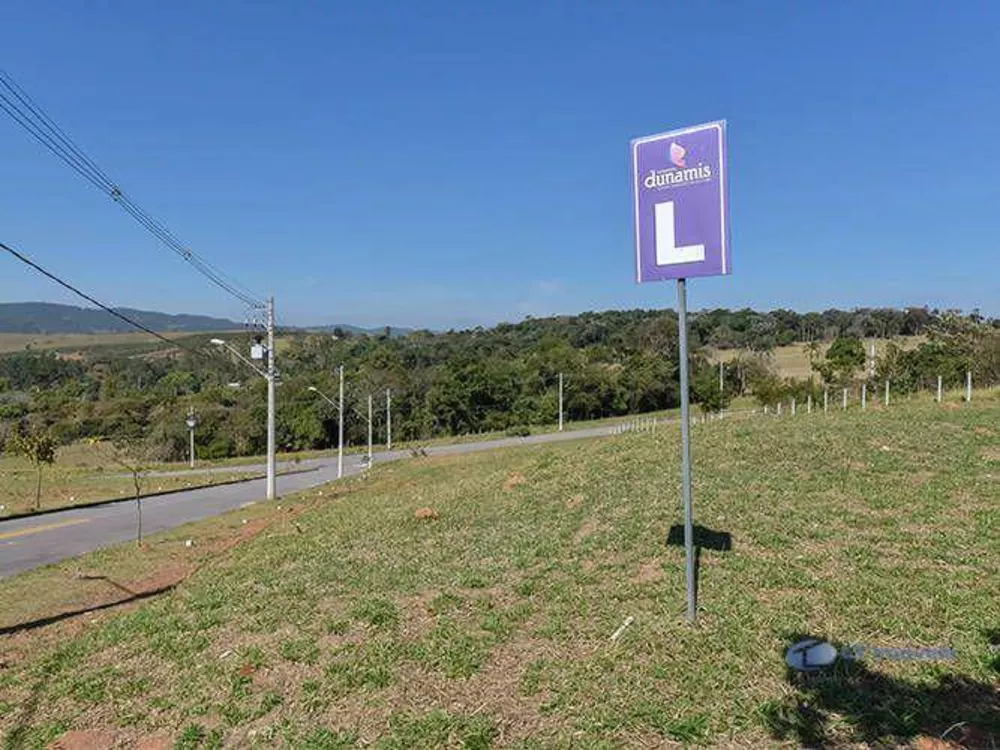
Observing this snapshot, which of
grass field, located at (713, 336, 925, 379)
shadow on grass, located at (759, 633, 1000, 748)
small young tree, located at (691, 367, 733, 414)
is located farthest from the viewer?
grass field, located at (713, 336, 925, 379)

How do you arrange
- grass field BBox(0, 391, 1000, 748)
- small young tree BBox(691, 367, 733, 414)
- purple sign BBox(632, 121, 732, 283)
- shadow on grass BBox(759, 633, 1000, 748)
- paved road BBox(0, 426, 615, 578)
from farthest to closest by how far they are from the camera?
small young tree BBox(691, 367, 733, 414) → paved road BBox(0, 426, 615, 578) → purple sign BBox(632, 121, 732, 283) → grass field BBox(0, 391, 1000, 748) → shadow on grass BBox(759, 633, 1000, 748)

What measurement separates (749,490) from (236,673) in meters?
6.07

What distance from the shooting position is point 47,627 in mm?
8227

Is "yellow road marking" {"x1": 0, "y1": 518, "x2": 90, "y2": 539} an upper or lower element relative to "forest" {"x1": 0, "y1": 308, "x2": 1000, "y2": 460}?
lower

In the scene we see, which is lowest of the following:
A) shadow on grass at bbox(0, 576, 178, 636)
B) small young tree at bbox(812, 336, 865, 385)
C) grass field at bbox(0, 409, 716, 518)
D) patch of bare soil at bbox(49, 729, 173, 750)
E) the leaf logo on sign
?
grass field at bbox(0, 409, 716, 518)

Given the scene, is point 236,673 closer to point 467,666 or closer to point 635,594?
point 467,666

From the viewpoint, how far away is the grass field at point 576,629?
4.11 metres

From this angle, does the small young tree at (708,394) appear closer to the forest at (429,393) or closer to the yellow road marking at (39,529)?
the forest at (429,393)

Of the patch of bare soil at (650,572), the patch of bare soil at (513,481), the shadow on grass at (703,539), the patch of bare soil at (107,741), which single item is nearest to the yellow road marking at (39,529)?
the patch of bare soil at (513,481)

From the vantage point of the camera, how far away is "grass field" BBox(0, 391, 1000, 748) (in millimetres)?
4105

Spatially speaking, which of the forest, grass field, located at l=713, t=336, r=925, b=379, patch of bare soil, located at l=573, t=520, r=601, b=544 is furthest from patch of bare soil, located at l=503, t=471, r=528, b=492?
grass field, located at l=713, t=336, r=925, b=379

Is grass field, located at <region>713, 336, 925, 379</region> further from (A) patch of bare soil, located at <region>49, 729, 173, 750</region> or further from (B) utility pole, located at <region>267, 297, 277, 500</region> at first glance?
(A) patch of bare soil, located at <region>49, 729, 173, 750</region>

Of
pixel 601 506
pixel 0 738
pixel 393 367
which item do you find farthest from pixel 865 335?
pixel 0 738

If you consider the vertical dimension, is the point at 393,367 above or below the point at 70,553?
above
